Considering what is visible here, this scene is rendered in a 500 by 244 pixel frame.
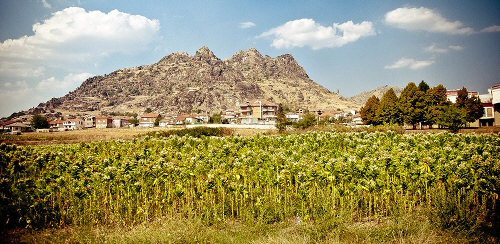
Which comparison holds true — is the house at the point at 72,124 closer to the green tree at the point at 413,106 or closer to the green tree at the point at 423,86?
the green tree at the point at 413,106

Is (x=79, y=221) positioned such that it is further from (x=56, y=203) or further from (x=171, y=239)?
(x=171, y=239)

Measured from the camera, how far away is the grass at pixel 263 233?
228 inches

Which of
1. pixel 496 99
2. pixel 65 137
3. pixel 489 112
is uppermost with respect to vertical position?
pixel 496 99

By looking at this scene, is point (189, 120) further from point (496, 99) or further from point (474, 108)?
point (496, 99)

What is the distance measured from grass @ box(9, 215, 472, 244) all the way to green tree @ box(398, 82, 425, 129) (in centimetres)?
5972

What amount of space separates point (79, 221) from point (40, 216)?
1.07 meters

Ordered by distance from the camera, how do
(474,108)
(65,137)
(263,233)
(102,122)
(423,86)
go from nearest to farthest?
(263,233) < (65,137) < (474,108) < (423,86) < (102,122)

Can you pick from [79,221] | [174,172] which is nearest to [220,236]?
[174,172]

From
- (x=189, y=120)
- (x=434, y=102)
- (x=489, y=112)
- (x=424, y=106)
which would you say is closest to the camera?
(x=424, y=106)

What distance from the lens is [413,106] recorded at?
2280 inches

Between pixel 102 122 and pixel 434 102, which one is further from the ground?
pixel 434 102

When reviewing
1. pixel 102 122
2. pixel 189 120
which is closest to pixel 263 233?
pixel 189 120

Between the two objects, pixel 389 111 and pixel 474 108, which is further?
pixel 389 111

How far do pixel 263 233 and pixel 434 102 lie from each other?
65886 mm
